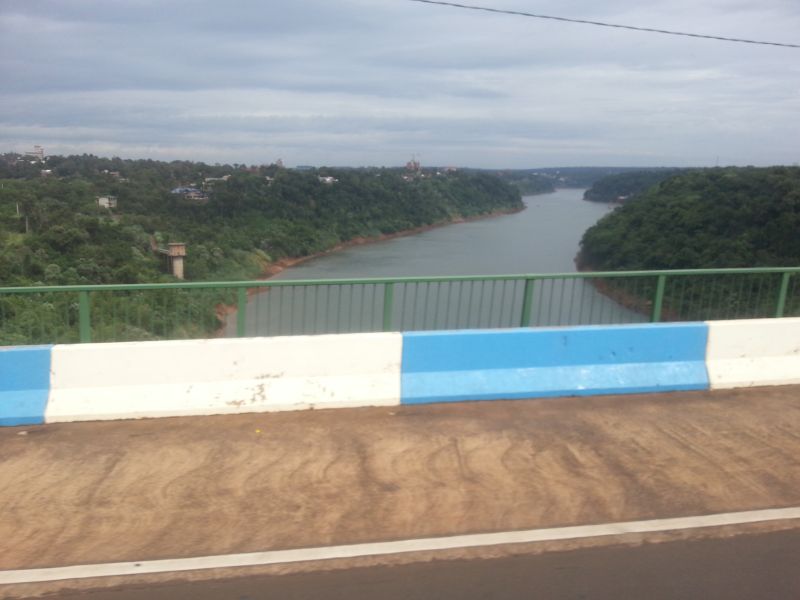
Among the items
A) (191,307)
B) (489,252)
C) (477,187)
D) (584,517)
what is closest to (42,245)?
(191,307)

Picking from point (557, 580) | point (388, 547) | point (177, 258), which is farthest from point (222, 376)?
point (177, 258)

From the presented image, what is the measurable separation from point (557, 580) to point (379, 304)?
4109 mm

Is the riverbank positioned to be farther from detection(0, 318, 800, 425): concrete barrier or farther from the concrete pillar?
the concrete pillar

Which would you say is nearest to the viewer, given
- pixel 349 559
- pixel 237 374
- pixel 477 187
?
pixel 349 559

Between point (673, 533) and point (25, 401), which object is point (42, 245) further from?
point (673, 533)

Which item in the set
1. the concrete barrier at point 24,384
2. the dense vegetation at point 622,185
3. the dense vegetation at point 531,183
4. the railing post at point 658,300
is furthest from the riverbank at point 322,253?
the dense vegetation at point 531,183

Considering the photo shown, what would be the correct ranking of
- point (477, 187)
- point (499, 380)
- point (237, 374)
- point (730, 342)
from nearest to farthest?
point (237, 374) < point (499, 380) < point (730, 342) < point (477, 187)

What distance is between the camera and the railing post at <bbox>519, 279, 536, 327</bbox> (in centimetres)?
658

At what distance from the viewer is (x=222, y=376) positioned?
568cm

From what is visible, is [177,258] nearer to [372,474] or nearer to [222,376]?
[222,376]

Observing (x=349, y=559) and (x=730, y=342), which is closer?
(x=349, y=559)

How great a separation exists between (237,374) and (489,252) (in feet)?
157

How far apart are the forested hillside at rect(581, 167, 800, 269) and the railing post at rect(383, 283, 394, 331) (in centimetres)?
2201

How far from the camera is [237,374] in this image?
570 cm
